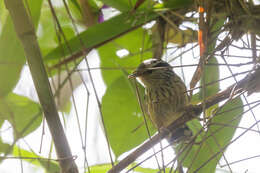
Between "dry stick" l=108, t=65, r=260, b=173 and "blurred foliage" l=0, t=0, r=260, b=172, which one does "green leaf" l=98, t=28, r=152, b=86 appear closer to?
"blurred foliage" l=0, t=0, r=260, b=172

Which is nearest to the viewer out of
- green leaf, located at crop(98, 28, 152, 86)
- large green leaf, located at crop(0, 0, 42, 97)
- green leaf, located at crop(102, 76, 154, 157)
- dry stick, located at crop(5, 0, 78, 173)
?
dry stick, located at crop(5, 0, 78, 173)

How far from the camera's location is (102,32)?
1.16 m

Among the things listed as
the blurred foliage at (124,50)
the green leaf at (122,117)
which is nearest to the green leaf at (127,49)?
the blurred foliage at (124,50)

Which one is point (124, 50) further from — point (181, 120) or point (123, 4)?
point (181, 120)

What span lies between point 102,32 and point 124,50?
18 centimetres

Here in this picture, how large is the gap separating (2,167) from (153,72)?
821 millimetres

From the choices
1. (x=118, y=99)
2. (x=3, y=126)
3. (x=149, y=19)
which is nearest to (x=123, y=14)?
(x=149, y=19)

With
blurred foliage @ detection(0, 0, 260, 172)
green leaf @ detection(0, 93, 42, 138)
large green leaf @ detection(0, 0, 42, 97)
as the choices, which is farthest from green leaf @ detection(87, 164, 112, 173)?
large green leaf @ detection(0, 0, 42, 97)

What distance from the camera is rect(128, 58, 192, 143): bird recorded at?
4.29 ft

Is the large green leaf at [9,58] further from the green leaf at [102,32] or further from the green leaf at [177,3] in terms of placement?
the green leaf at [177,3]

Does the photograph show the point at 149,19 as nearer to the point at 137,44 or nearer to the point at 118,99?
the point at 137,44

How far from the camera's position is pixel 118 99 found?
113 cm

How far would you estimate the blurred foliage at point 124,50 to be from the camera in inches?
37.9

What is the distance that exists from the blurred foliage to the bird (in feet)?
0.27
